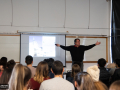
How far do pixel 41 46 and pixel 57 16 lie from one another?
4.15ft

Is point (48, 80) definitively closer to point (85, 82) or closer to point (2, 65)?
point (85, 82)

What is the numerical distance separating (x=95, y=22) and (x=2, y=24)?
11.3 ft

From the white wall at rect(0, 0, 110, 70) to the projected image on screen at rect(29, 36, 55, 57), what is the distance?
0.33 m

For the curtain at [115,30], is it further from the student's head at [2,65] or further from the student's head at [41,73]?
the student's head at [2,65]

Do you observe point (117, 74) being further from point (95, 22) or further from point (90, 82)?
point (95, 22)

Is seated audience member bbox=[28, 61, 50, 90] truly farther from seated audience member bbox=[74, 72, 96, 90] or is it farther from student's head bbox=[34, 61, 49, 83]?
seated audience member bbox=[74, 72, 96, 90]

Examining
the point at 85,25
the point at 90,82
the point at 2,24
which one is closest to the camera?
the point at 90,82

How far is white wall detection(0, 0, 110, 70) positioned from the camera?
15.3 feet

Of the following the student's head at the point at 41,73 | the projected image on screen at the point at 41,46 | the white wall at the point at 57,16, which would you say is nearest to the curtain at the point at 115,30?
the white wall at the point at 57,16

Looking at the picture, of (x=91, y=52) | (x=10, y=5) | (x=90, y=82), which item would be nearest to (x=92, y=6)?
(x=91, y=52)

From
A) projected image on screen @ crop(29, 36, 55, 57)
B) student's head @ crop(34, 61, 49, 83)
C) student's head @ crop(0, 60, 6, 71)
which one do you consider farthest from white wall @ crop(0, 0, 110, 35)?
student's head @ crop(34, 61, 49, 83)

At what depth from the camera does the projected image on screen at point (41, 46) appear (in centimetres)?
467

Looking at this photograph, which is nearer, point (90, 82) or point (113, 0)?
point (90, 82)

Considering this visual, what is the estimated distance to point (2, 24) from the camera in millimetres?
4621
